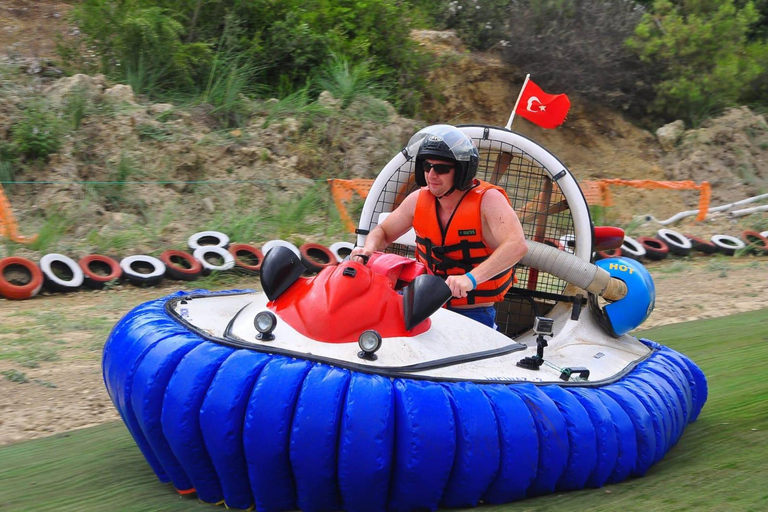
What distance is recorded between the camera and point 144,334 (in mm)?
2625

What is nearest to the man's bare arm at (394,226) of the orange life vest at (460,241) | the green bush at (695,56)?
the orange life vest at (460,241)

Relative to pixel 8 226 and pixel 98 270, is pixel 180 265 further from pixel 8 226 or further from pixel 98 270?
pixel 8 226

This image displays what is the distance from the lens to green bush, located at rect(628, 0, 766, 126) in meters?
12.2

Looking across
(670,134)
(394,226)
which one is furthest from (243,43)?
(394,226)

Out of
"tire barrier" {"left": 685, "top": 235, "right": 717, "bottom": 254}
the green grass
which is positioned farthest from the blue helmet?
"tire barrier" {"left": 685, "top": 235, "right": 717, "bottom": 254}

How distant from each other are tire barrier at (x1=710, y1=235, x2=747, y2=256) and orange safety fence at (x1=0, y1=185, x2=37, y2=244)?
6.74 metres

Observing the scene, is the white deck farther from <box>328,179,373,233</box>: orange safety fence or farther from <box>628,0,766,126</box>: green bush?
<box>628,0,766,126</box>: green bush

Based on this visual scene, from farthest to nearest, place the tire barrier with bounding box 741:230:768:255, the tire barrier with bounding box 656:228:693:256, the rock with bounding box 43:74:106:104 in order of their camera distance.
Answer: the tire barrier with bounding box 741:230:768:255
the tire barrier with bounding box 656:228:693:256
the rock with bounding box 43:74:106:104

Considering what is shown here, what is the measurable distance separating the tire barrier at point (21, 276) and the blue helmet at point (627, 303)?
4030 mm

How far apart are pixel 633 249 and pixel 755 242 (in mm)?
1729

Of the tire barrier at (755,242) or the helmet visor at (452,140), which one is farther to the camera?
the tire barrier at (755,242)

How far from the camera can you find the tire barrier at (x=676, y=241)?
348 inches

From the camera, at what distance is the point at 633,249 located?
27.8 ft

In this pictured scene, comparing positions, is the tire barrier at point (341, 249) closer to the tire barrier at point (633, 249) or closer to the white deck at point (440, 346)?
the tire barrier at point (633, 249)
